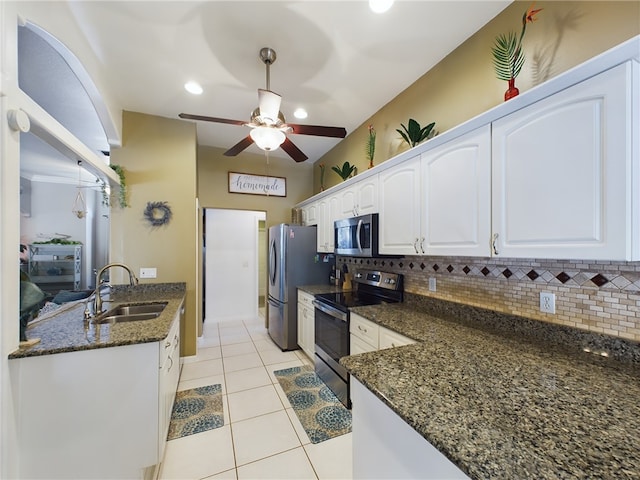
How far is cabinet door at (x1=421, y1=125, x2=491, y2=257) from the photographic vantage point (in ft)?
4.83

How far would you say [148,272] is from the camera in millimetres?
2916

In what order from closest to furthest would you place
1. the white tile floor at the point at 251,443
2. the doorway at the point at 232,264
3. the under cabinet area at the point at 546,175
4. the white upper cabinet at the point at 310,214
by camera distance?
the under cabinet area at the point at 546,175, the white tile floor at the point at 251,443, the white upper cabinet at the point at 310,214, the doorway at the point at 232,264

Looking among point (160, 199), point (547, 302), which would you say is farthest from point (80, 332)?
point (547, 302)

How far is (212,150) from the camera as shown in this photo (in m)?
Answer: 3.97

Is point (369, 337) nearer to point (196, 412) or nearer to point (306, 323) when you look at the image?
point (306, 323)

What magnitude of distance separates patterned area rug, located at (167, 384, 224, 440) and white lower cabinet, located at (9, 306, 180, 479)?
17.7 inches

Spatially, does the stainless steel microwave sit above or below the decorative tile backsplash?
above

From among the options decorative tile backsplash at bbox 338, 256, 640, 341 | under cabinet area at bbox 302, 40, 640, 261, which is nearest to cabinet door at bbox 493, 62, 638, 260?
under cabinet area at bbox 302, 40, 640, 261

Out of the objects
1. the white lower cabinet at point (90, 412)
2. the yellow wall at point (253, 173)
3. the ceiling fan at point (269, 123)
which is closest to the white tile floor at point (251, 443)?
the white lower cabinet at point (90, 412)

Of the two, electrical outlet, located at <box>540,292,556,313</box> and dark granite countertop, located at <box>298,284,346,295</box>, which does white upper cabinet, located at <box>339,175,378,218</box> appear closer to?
dark granite countertop, located at <box>298,284,346,295</box>

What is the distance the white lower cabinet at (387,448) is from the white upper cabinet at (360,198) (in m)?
1.71

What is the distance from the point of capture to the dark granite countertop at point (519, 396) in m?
0.63

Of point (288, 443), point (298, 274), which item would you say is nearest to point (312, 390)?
point (288, 443)

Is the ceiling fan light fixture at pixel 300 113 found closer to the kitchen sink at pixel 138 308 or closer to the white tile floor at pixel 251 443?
the kitchen sink at pixel 138 308
